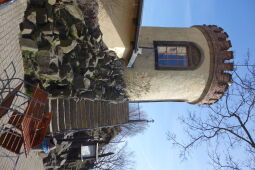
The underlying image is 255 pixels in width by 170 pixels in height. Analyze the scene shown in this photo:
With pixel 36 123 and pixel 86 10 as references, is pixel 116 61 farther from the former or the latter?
pixel 36 123

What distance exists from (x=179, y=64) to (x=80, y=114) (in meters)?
4.72

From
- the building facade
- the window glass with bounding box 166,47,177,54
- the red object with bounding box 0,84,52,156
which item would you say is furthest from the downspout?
the red object with bounding box 0,84,52,156

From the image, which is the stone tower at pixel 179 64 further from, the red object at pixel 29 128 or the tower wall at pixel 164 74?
the red object at pixel 29 128

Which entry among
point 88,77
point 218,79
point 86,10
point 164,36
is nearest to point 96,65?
point 88,77

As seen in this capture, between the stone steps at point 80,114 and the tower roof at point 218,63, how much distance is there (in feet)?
13.8

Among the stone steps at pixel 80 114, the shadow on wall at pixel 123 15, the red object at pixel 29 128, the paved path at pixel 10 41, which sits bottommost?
the red object at pixel 29 128

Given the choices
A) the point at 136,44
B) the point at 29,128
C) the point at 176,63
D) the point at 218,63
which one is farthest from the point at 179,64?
the point at 29,128

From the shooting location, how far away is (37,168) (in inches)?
410

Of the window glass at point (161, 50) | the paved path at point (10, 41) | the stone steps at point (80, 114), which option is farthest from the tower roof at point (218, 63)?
the paved path at point (10, 41)

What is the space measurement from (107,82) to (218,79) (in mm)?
4815

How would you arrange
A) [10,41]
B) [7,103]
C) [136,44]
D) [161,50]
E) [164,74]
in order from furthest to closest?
[161,50], [164,74], [136,44], [10,41], [7,103]

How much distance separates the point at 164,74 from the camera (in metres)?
11.9

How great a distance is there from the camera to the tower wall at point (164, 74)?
11703mm

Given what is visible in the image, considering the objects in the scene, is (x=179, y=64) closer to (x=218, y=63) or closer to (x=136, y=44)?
(x=218, y=63)
